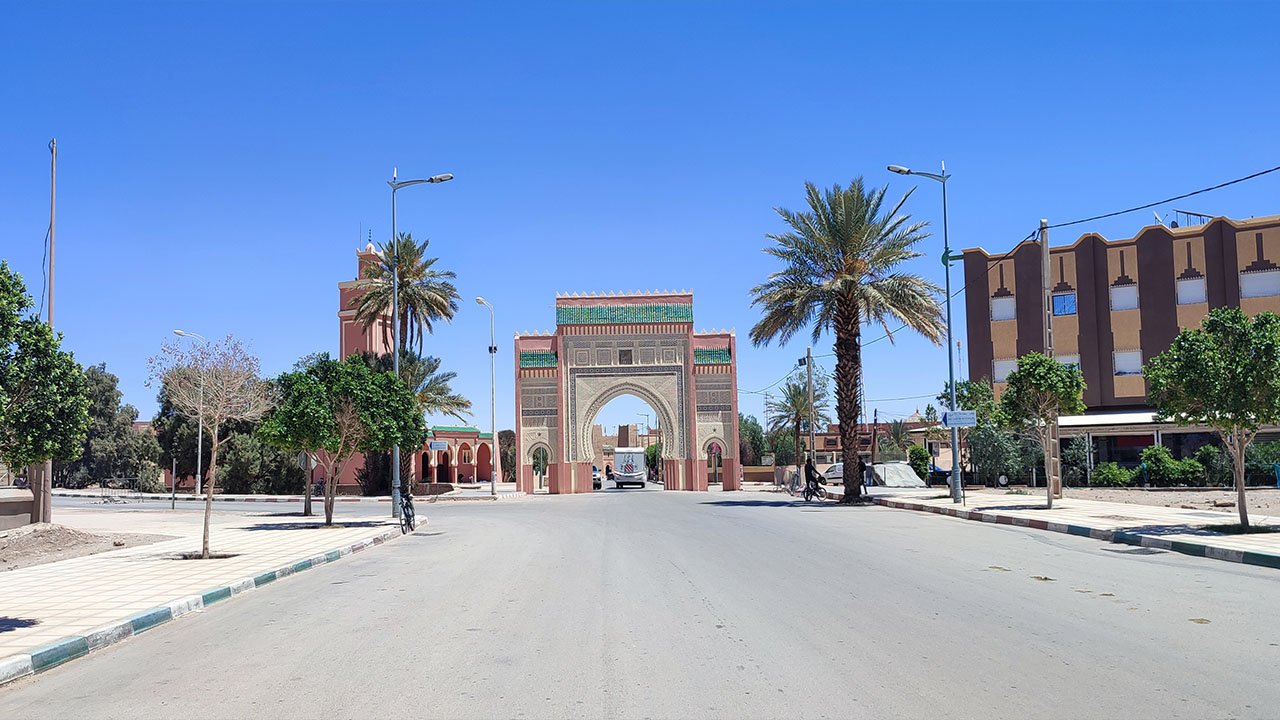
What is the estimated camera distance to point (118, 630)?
8727mm

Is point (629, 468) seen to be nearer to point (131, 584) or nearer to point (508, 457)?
point (508, 457)

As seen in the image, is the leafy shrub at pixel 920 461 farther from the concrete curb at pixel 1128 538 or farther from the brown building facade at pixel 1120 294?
the concrete curb at pixel 1128 538

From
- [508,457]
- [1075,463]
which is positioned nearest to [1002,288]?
[1075,463]

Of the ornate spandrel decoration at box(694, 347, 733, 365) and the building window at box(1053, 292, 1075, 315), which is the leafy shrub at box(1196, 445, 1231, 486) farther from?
the ornate spandrel decoration at box(694, 347, 733, 365)

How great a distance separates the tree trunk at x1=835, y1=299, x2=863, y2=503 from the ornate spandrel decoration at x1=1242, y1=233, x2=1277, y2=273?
21963 millimetres

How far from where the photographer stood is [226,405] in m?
17.3

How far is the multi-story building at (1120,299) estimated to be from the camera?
4144 cm

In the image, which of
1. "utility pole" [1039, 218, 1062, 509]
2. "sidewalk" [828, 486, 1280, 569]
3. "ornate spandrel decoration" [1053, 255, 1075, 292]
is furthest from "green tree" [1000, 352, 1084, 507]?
"ornate spandrel decoration" [1053, 255, 1075, 292]

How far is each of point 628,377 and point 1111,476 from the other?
1110 inches

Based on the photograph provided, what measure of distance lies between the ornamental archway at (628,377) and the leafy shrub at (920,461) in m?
10.6

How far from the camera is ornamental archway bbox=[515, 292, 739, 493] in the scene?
2217 inches

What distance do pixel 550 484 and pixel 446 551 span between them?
38.8 metres

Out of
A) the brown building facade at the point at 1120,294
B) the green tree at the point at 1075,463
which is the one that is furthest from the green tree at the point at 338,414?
the brown building facade at the point at 1120,294

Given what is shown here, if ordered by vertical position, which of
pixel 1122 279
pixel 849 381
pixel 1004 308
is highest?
pixel 1122 279
